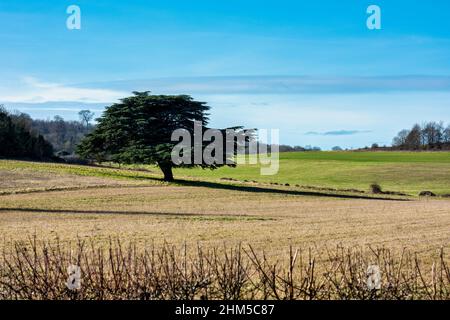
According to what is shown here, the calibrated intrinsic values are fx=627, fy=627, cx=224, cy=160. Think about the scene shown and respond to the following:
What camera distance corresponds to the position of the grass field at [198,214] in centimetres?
2419

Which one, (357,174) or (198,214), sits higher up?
(357,174)

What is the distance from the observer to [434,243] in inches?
892

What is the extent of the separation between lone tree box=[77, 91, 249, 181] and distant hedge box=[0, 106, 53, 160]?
1057 inches

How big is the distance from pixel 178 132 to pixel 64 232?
114 feet

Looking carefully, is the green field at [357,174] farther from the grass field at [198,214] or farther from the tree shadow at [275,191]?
the tree shadow at [275,191]

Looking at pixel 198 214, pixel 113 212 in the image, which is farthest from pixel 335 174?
pixel 113 212

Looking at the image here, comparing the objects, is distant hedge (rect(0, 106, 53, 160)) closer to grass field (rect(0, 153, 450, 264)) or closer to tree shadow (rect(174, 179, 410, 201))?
grass field (rect(0, 153, 450, 264))

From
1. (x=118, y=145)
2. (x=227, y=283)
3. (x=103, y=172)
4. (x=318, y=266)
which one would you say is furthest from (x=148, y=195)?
(x=227, y=283)

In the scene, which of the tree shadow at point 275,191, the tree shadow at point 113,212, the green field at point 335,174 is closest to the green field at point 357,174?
the green field at point 335,174

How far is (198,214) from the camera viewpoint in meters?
37.3

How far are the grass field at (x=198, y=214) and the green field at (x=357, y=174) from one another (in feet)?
7.35

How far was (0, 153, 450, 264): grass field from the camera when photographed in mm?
24188

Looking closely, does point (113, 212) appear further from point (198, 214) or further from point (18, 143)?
point (18, 143)

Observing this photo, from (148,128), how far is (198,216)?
1065 inches
